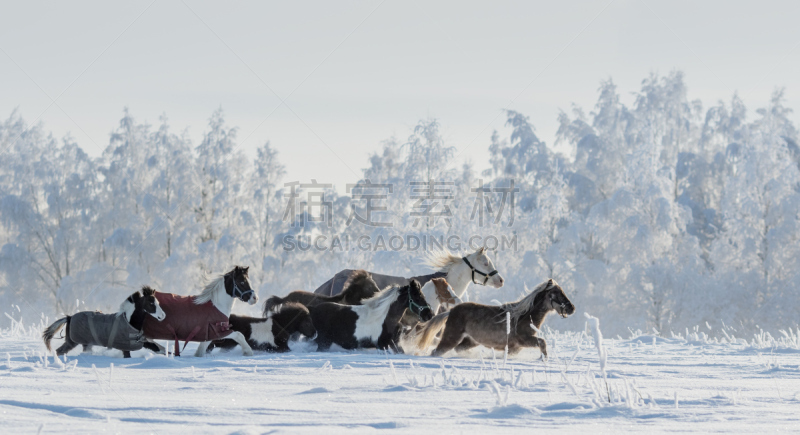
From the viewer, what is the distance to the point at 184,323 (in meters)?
7.58

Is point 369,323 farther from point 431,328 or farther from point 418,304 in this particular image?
point 431,328

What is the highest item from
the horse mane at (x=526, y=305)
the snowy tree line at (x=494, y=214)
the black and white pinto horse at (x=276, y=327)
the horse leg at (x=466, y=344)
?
the snowy tree line at (x=494, y=214)

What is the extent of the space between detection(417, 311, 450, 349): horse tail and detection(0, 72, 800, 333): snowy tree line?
18.1 meters

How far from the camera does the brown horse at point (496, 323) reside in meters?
7.96

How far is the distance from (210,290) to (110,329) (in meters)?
1.14

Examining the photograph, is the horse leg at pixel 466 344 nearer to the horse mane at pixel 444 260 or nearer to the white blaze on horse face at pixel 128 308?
the horse mane at pixel 444 260

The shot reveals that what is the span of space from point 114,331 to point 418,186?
74.6 feet

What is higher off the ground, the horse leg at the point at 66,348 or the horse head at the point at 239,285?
the horse head at the point at 239,285

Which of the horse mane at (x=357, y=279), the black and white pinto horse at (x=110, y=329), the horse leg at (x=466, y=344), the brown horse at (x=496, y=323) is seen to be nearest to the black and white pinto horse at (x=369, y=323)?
the brown horse at (x=496, y=323)

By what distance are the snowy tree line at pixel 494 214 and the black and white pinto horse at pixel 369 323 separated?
17.6 meters

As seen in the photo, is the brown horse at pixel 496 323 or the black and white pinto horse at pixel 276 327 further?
the black and white pinto horse at pixel 276 327

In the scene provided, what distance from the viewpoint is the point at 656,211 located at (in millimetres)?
30766

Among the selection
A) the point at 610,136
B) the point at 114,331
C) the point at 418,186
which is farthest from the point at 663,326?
the point at 114,331

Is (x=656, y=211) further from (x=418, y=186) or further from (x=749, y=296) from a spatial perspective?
(x=418, y=186)
